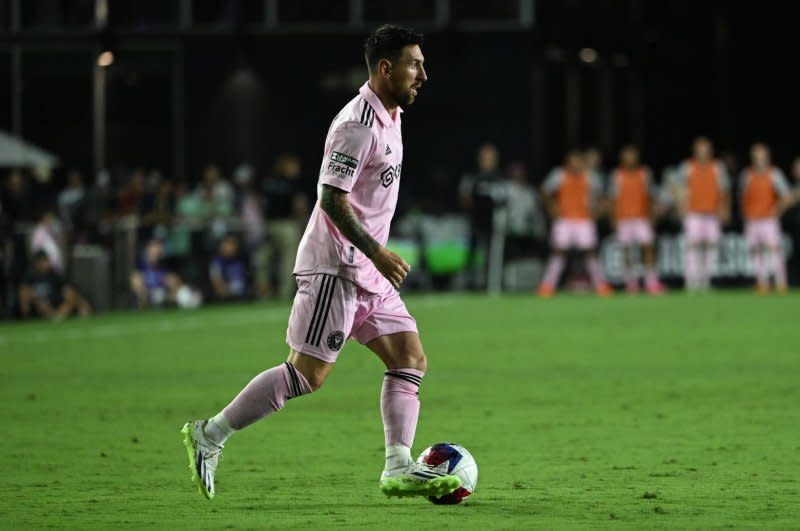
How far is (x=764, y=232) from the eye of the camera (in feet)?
91.6

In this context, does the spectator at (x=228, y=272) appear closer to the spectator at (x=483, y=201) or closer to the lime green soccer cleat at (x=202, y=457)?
the spectator at (x=483, y=201)

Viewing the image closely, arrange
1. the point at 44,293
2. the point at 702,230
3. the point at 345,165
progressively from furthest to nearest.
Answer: the point at 702,230
the point at 44,293
the point at 345,165

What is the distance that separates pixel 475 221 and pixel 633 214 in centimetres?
266

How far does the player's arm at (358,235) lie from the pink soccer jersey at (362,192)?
0.26ft

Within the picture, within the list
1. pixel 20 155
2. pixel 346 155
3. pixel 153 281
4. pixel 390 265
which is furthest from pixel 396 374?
pixel 20 155

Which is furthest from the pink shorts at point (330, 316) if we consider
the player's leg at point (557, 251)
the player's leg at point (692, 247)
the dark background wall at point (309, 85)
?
the dark background wall at point (309, 85)

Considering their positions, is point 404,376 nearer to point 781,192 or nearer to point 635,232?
point 635,232

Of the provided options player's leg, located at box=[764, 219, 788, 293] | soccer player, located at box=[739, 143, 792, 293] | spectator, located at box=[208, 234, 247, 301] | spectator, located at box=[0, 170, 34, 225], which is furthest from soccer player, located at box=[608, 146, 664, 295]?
spectator, located at box=[0, 170, 34, 225]

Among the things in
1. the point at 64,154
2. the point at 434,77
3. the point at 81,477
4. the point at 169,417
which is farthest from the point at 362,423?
the point at 64,154

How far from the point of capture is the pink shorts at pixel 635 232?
28.1 m

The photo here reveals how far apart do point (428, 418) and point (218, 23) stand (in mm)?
27291

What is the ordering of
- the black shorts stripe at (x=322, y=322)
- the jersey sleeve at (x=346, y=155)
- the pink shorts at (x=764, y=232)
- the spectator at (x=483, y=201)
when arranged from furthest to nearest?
the spectator at (x=483, y=201) < the pink shorts at (x=764, y=232) < the black shorts stripe at (x=322, y=322) < the jersey sleeve at (x=346, y=155)

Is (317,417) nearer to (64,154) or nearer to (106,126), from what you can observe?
(106,126)

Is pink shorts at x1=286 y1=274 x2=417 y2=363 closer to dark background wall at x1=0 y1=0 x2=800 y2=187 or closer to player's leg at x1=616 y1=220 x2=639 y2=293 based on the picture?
player's leg at x1=616 y1=220 x2=639 y2=293
